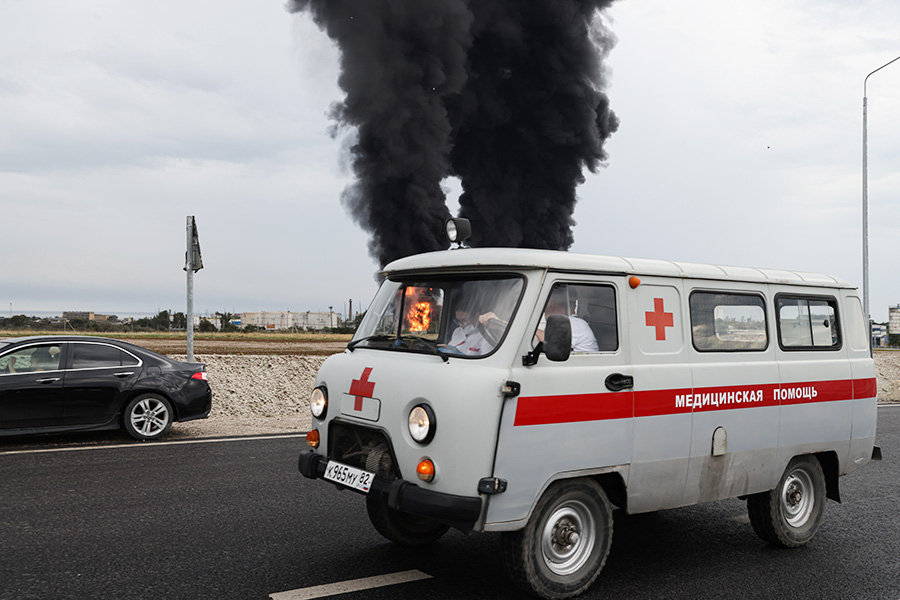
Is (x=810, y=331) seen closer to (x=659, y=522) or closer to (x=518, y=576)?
(x=659, y=522)

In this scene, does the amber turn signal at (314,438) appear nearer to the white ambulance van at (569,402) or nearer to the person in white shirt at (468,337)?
the white ambulance van at (569,402)

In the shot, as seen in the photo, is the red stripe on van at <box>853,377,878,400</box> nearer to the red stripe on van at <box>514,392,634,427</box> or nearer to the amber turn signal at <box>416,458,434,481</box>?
the red stripe on van at <box>514,392,634,427</box>

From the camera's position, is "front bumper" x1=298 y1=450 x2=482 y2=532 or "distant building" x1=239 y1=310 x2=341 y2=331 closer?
"front bumper" x1=298 y1=450 x2=482 y2=532

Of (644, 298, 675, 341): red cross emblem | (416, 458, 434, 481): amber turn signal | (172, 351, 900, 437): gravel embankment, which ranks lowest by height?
(172, 351, 900, 437): gravel embankment

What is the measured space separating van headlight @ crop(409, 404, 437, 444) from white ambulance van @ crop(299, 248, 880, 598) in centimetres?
1

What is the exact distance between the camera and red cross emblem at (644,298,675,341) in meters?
5.00

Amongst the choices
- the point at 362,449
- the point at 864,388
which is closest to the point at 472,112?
the point at 864,388

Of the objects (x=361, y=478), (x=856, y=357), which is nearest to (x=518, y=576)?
(x=361, y=478)

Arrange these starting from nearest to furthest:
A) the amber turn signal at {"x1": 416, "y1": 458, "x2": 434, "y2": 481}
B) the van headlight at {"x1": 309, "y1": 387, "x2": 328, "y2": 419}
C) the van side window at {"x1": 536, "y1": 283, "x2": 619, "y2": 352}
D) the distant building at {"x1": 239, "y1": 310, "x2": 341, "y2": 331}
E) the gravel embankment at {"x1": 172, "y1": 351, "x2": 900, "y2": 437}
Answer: the amber turn signal at {"x1": 416, "y1": 458, "x2": 434, "y2": 481}, the van side window at {"x1": 536, "y1": 283, "x2": 619, "y2": 352}, the van headlight at {"x1": 309, "y1": 387, "x2": 328, "y2": 419}, the gravel embankment at {"x1": 172, "y1": 351, "x2": 900, "y2": 437}, the distant building at {"x1": 239, "y1": 310, "x2": 341, "y2": 331}

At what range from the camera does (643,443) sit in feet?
15.8

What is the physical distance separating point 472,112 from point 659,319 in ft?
143

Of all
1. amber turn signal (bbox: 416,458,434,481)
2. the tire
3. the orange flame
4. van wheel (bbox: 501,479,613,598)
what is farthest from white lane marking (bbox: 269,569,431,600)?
the tire

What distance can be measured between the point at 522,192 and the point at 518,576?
4393 centimetres

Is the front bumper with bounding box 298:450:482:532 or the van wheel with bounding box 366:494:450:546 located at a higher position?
the front bumper with bounding box 298:450:482:532
